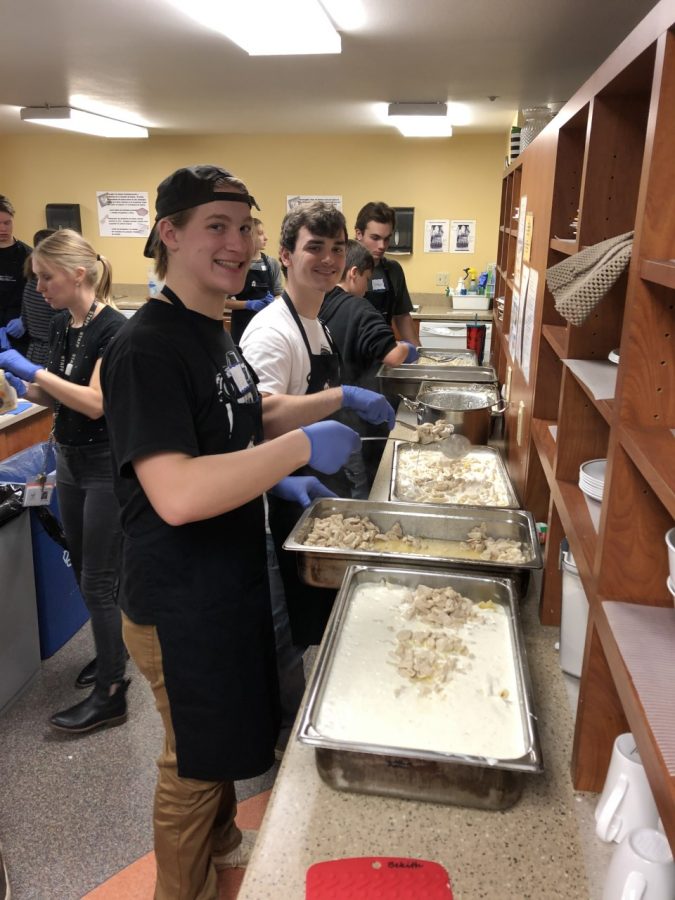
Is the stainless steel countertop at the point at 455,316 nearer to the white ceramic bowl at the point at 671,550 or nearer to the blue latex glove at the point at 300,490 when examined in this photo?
the blue latex glove at the point at 300,490

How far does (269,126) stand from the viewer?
6.08 m

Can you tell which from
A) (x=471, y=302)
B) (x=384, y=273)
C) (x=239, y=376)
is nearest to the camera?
(x=239, y=376)

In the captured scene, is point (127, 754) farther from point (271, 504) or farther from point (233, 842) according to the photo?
point (271, 504)

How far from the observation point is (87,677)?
254 cm

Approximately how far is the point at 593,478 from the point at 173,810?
1.11 metres

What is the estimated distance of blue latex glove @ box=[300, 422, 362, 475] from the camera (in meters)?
1.58

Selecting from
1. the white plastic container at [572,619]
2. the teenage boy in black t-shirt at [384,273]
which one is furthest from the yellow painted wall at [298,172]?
the white plastic container at [572,619]

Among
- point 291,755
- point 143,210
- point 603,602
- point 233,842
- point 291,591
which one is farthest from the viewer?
point 143,210

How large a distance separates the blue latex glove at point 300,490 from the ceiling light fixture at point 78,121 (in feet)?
14.0

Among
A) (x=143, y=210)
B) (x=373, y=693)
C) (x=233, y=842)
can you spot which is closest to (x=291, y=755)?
(x=373, y=693)

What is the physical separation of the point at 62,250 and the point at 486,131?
5.32 m

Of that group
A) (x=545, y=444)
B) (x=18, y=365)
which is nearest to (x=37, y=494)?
(x=18, y=365)

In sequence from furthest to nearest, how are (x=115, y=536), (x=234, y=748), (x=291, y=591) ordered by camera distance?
(x=115, y=536)
(x=291, y=591)
(x=234, y=748)

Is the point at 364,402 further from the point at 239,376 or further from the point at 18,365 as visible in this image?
the point at 18,365
